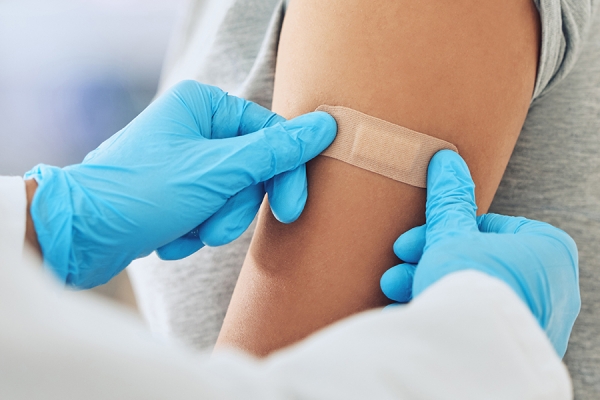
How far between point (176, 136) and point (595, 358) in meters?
1.02

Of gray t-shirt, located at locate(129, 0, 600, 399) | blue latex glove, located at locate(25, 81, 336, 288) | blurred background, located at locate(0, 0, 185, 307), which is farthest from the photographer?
blurred background, located at locate(0, 0, 185, 307)

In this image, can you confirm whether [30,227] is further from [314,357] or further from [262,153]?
[314,357]

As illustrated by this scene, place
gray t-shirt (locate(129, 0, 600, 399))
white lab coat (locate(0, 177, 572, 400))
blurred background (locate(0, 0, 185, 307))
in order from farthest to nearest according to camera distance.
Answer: blurred background (locate(0, 0, 185, 307)), gray t-shirt (locate(129, 0, 600, 399)), white lab coat (locate(0, 177, 572, 400))

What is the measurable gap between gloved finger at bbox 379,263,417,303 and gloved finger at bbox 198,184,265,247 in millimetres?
326

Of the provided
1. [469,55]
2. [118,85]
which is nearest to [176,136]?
[469,55]

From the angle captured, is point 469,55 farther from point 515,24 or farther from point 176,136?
point 176,136

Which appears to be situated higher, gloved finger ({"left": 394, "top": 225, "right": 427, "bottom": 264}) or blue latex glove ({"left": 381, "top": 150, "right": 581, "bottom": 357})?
blue latex glove ({"left": 381, "top": 150, "right": 581, "bottom": 357})

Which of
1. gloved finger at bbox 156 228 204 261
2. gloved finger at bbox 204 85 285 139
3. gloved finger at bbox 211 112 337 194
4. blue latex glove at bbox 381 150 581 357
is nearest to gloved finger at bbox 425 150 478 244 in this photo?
blue latex glove at bbox 381 150 581 357

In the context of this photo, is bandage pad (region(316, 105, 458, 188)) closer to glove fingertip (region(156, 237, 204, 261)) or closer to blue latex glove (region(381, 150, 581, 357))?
blue latex glove (region(381, 150, 581, 357))

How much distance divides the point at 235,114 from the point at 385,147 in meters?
0.37

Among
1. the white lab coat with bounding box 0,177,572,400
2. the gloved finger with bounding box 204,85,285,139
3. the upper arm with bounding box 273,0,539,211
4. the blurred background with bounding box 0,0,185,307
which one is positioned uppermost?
the upper arm with bounding box 273,0,539,211

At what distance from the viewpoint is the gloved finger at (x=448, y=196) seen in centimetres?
78

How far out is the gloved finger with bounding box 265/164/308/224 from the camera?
0.84 meters

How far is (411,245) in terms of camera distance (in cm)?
82
